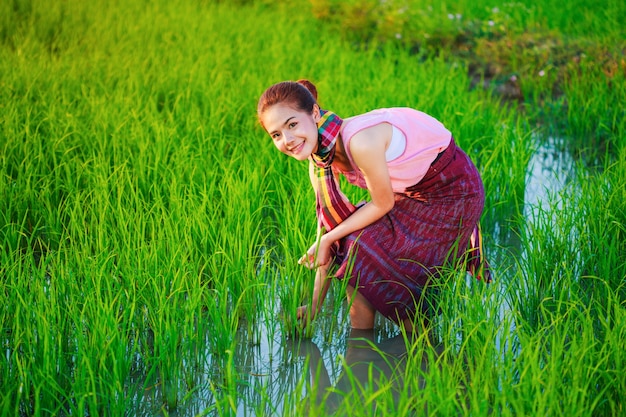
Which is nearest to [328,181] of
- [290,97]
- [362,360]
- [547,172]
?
[290,97]

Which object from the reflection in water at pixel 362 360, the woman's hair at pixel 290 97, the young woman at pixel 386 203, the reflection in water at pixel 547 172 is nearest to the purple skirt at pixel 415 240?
the young woman at pixel 386 203

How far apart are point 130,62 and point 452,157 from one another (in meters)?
3.22

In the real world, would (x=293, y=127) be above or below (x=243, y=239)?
above

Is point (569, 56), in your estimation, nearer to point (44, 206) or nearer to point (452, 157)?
point (452, 157)

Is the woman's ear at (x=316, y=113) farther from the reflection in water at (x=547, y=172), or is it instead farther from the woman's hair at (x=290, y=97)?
the reflection in water at (x=547, y=172)

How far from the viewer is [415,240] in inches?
93.2

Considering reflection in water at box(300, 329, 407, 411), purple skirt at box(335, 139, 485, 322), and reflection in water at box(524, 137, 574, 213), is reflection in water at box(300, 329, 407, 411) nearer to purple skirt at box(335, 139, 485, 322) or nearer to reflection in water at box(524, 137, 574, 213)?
purple skirt at box(335, 139, 485, 322)

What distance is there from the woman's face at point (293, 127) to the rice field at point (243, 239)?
44 centimetres

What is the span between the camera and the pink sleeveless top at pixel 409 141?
7.48ft

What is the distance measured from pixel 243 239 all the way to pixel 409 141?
74 cm

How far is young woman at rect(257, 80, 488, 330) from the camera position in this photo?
7.37 feet

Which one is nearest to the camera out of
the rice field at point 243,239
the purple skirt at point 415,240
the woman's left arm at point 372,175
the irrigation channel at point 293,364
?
the rice field at point 243,239

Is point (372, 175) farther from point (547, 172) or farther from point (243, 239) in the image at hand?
point (547, 172)

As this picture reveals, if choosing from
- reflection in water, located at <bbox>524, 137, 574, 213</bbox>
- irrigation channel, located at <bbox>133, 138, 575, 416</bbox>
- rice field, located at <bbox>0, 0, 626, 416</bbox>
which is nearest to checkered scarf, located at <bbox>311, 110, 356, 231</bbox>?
rice field, located at <bbox>0, 0, 626, 416</bbox>
